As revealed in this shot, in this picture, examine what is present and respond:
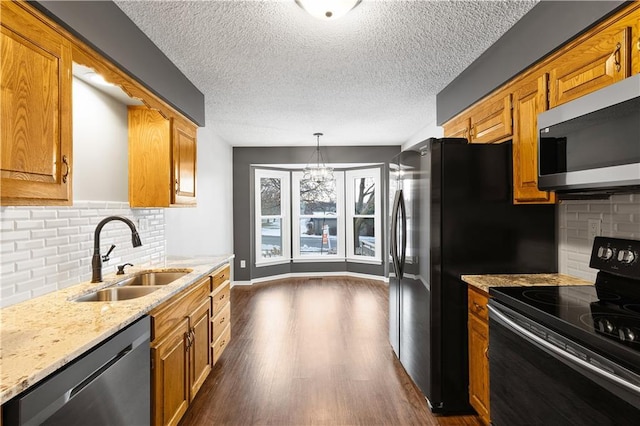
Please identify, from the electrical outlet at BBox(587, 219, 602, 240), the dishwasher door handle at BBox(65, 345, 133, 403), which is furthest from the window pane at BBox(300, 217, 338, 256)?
the dishwasher door handle at BBox(65, 345, 133, 403)

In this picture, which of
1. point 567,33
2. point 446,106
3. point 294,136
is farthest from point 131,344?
point 294,136

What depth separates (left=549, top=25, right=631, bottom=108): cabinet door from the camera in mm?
1437

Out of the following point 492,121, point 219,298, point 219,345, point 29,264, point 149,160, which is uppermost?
point 492,121

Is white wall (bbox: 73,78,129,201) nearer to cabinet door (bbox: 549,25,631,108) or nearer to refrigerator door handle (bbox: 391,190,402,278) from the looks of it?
refrigerator door handle (bbox: 391,190,402,278)

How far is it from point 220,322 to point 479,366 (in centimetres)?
196

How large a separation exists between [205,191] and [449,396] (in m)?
3.58

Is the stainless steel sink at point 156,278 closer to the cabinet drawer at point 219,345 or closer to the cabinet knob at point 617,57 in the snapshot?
the cabinet drawer at point 219,345

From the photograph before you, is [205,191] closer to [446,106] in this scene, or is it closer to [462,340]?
[446,106]

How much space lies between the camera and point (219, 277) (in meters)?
2.80

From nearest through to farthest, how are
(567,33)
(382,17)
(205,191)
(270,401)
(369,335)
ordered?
(567,33), (382,17), (270,401), (369,335), (205,191)

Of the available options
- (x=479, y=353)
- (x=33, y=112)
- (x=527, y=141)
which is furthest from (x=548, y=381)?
(x=33, y=112)

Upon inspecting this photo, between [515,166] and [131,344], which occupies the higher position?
[515,166]

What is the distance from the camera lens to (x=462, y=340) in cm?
219

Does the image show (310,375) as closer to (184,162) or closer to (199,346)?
(199,346)
